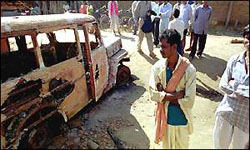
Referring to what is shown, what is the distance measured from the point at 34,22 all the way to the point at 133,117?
257cm

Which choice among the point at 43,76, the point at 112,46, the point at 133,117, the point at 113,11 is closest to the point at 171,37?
the point at 43,76

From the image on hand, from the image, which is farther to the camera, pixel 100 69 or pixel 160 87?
pixel 100 69

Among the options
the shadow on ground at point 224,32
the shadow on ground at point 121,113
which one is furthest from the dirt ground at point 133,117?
the shadow on ground at point 224,32

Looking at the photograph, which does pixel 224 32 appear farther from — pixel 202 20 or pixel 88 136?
pixel 88 136

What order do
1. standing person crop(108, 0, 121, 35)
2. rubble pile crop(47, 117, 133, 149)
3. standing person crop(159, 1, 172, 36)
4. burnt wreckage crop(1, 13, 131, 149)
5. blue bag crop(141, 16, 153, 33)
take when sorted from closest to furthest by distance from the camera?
burnt wreckage crop(1, 13, 131, 149), rubble pile crop(47, 117, 133, 149), blue bag crop(141, 16, 153, 33), standing person crop(159, 1, 172, 36), standing person crop(108, 0, 121, 35)

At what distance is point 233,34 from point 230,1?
213 centimetres

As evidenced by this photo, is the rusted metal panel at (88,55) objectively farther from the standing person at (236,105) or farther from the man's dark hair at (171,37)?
the standing person at (236,105)

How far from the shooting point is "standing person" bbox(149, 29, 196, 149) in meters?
2.65

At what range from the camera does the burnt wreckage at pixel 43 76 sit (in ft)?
10.7

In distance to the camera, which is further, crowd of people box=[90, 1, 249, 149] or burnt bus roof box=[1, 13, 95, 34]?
burnt bus roof box=[1, 13, 95, 34]

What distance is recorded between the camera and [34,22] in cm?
349

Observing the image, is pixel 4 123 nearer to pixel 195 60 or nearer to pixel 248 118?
pixel 248 118

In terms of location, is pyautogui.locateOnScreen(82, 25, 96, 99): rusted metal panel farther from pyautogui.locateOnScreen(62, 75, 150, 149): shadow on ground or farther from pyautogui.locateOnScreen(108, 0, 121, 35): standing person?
pyautogui.locateOnScreen(108, 0, 121, 35): standing person

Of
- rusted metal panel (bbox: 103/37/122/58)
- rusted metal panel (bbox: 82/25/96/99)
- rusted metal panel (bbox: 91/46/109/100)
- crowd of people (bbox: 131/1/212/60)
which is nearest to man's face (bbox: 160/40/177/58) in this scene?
rusted metal panel (bbox: 82/25/96/99)
